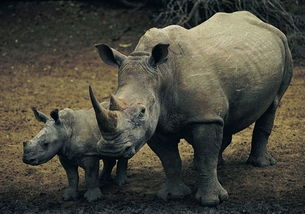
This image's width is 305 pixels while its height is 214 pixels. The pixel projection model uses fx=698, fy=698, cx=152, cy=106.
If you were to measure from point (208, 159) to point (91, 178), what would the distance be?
1240mm

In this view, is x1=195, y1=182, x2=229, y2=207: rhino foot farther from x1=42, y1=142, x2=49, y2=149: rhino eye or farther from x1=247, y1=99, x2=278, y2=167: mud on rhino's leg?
x1=42, y1=142, x2=49, y2=149: rhino eye

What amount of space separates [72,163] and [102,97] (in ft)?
13.9

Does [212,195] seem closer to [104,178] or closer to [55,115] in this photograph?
[104,178]

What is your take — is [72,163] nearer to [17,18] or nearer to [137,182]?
[137,182]

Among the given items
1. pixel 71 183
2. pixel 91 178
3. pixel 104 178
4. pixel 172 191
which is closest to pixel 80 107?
pixel 104 178

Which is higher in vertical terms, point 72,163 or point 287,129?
point 72,163

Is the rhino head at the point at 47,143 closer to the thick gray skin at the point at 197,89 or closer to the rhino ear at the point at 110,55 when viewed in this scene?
the rhino ear at the point at 110,55

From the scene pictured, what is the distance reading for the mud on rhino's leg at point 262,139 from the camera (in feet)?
26.4

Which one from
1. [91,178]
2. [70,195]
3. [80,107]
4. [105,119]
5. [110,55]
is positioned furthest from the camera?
[80,107]

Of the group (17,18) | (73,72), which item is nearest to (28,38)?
(17,18)

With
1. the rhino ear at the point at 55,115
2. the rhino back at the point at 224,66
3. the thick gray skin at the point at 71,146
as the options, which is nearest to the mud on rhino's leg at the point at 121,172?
the thick gray skin at the point at 71,146

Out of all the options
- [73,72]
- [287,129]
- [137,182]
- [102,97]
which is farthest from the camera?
[73,72]

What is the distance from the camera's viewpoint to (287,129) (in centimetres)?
963

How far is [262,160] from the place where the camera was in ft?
26.4
